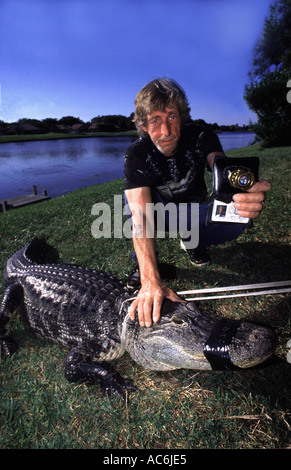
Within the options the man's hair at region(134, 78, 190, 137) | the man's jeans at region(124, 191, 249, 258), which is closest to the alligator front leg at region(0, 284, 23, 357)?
the man's jeans at region(124, 191, 249, 258)

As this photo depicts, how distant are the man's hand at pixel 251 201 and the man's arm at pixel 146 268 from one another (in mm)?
842

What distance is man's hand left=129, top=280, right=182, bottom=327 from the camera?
78.5 inches

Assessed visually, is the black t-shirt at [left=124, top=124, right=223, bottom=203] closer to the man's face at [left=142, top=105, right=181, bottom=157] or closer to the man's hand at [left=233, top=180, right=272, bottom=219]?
the man's face at [left=142, top=105, right=181, bottom=157]

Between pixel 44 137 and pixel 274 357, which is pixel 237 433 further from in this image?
pixel 44 137

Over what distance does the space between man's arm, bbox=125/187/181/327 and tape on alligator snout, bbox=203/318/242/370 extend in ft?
1.44

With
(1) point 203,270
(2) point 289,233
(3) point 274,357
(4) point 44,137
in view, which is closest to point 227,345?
(3) point 274,357

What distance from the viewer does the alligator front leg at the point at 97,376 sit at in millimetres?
1933

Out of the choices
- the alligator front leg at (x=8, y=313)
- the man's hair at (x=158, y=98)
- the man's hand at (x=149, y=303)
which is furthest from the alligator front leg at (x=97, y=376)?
the man's hair at (x=158, y=98)

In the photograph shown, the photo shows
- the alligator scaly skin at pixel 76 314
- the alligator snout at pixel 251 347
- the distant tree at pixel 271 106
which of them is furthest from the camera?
the distant tree at pixel 271 106

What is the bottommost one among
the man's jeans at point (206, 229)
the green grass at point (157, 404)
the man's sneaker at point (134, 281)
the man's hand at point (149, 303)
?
the green grass at point (157, 404)

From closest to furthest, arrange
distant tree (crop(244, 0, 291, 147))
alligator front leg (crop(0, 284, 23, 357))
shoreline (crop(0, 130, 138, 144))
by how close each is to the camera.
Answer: alligator front leg (crop(0, 284, 23, 357)) → distant tree (crop(244, 0, 291, 147)) → shoreline (crop(0, 130, 138, 144))

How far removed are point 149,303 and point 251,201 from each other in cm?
116

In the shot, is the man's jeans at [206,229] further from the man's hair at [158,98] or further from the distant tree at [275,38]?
the distant tree at [275,38]

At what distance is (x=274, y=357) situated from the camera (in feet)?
6.66
